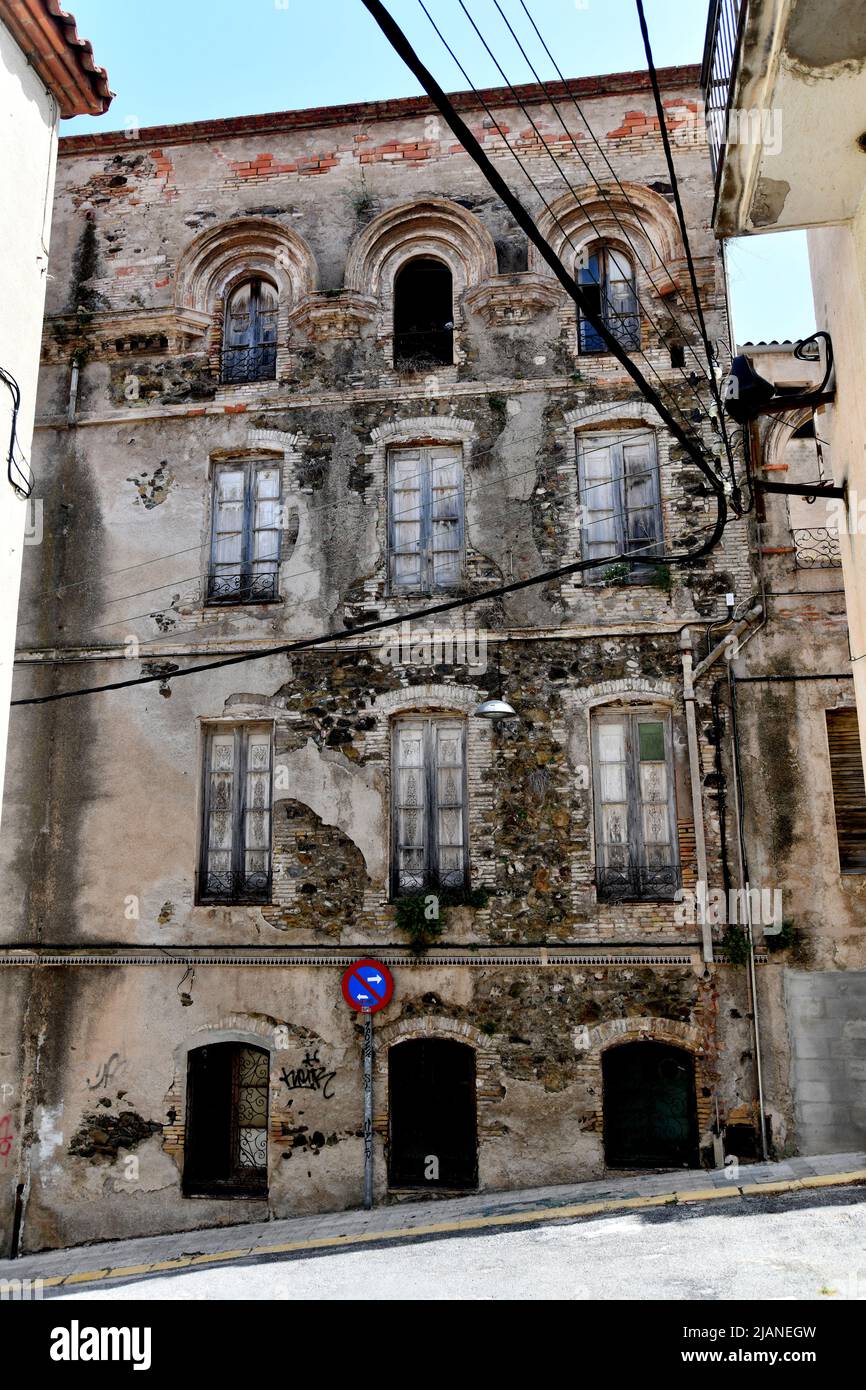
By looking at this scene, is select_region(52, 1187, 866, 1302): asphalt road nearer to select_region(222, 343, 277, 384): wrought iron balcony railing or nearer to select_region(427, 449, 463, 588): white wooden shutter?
select_region(427, 449, 463, 588): white wooden shutter

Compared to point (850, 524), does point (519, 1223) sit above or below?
below

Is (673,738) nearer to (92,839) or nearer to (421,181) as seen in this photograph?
(92,839)

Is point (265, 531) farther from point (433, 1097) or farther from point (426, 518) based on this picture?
point (433, 1097)

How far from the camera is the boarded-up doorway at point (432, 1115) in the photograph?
11.7 meters

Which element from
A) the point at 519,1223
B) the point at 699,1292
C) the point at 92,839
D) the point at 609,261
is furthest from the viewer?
the point at 609,261

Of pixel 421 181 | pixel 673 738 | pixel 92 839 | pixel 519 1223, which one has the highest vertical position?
pixel 421 181

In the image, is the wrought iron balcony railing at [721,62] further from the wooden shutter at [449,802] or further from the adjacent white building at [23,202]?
the wooden shutter at [449,802]

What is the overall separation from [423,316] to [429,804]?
21.3 feet

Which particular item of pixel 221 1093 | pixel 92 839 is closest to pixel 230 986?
pixel 221 1093

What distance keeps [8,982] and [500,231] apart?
439 inches

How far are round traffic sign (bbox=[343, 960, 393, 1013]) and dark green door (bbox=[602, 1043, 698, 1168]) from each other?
252cm

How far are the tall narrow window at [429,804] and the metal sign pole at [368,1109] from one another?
Answer: 1600 millimetres

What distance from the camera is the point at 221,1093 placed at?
1220 cm

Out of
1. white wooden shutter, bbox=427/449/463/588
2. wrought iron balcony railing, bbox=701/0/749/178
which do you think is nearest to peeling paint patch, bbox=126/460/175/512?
white wooden shutter, bbox=427/449/463/588
